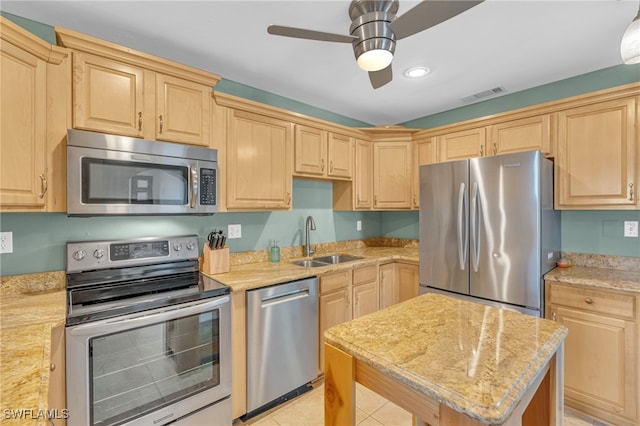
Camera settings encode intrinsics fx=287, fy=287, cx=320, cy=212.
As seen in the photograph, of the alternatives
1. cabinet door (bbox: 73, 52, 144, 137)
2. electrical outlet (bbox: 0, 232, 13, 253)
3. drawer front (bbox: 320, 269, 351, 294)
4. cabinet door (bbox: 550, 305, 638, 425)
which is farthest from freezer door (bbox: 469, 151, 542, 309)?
electrical outlet (bbox: 0, 232, 13, 253)

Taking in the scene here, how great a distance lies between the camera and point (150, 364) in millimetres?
1605

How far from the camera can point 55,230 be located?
1.81 m

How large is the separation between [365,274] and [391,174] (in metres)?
1.26

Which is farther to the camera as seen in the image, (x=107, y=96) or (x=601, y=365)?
(x=601, y=365)

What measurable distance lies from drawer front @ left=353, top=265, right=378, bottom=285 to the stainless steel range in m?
1.26

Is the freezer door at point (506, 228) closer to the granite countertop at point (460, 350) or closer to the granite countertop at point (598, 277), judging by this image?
the granite countertop at point (598, 277)

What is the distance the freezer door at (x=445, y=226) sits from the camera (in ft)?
8.13

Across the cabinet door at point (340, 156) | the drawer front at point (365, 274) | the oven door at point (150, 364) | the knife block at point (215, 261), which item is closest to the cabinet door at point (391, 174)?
the cabinet door at point (340, 156)

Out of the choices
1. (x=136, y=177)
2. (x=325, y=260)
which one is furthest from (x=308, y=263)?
(x=136, y=177)

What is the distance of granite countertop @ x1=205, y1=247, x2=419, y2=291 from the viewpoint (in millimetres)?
2024

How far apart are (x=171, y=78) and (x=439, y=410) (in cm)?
229

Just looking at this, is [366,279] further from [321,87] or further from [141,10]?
[141,10]

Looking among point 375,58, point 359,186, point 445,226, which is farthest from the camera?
point 359,186

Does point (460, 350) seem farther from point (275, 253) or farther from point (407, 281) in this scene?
point (407, 281)
